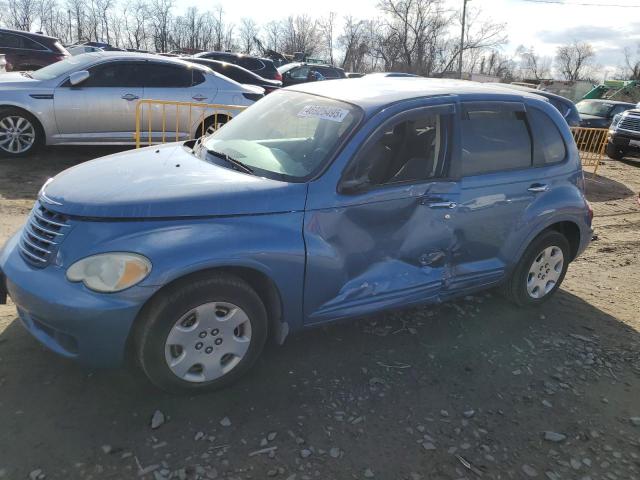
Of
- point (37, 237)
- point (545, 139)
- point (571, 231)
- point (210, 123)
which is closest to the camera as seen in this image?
point (37, 237)

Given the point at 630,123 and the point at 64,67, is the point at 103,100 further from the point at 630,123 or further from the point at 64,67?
the point at 630,123

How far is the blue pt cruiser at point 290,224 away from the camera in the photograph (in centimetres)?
258

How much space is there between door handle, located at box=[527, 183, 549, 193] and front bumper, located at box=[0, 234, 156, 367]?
2.86 meters

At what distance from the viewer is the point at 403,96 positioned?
3404mm

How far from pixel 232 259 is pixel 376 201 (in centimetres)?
99

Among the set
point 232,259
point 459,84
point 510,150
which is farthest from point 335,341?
point 459,84

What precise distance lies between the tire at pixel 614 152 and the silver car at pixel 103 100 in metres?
11.7

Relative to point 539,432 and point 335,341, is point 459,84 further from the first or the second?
point 539,432

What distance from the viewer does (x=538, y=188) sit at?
3.97 m

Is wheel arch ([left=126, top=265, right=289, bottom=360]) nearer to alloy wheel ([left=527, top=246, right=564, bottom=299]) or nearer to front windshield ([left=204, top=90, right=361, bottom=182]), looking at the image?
front windshield ([left=204, top=90, right=361, bottom=182])

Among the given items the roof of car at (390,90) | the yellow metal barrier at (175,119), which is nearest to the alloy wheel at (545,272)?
the roof of car at (390,90)

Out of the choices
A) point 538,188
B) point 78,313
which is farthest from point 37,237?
point 538,188

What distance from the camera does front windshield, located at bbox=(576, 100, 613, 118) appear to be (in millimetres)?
18672

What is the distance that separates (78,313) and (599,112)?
20462 millimetres
